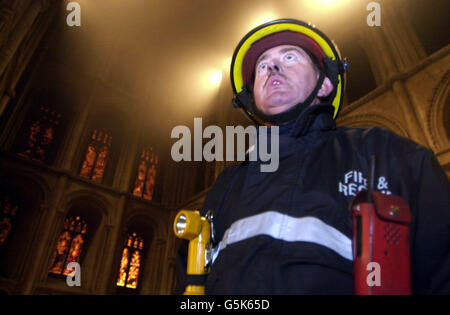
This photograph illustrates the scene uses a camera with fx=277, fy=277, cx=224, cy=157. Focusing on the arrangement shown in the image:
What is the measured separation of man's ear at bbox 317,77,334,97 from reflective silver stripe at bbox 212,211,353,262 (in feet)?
3.19

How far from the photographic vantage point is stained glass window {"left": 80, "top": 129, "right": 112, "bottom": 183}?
42.2ft

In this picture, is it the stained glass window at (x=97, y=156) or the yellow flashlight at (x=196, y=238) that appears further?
the stained glass window at (x=97, y=156)

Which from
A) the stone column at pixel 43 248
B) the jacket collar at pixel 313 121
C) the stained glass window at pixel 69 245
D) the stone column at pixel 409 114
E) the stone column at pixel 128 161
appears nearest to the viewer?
the jacket collar at pixel 313 121

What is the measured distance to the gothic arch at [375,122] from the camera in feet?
22.8

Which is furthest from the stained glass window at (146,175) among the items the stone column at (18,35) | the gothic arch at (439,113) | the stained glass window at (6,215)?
the gothic arch at (439,113)

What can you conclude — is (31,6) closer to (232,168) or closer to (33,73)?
(33,73)

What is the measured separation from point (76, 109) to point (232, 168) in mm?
13883

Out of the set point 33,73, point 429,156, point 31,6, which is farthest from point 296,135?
point 33,73

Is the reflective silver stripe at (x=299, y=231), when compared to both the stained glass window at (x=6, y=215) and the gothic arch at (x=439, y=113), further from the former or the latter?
the stained glass window at (x=6, y=215)

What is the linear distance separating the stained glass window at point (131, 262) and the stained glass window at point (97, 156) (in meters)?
3.30

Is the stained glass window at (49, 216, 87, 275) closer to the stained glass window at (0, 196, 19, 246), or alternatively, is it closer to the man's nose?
the stained glass window at (0, 196, 19, 246)

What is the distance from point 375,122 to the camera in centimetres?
766
